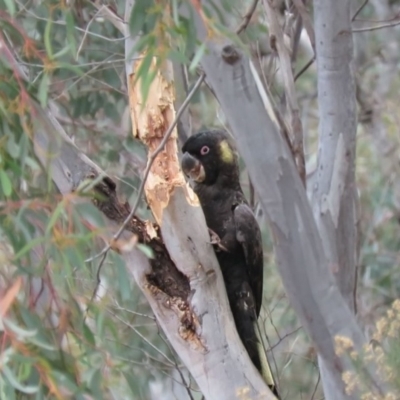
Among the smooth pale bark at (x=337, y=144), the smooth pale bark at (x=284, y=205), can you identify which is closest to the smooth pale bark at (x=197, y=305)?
the smooth pale bark at (x=284, y=205)

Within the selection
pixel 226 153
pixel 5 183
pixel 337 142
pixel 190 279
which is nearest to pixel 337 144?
pixel 337 142

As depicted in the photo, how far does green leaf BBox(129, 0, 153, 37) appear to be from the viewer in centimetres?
113

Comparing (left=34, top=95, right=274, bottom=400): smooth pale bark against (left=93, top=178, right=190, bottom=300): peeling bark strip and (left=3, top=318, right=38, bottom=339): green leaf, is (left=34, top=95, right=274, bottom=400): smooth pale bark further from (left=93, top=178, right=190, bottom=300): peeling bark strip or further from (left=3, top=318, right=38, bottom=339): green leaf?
(left=3, top=318, right=38, bottom=339): green leaf

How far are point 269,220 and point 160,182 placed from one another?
217mm

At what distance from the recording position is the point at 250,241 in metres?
1.88

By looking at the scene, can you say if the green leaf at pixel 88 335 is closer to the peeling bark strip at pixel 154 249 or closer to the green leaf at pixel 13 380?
the green leaf at pixel 13 380

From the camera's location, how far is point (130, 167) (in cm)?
266

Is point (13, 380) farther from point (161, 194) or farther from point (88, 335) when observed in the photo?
point (161, 194)

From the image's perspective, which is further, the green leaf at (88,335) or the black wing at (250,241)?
the black wing at (250,241)

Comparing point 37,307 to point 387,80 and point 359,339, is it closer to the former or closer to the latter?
point 359,339

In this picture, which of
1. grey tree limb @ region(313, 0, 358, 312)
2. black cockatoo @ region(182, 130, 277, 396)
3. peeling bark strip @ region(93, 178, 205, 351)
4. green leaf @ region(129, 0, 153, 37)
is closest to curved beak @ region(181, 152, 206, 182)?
Result: black cockatoo @ region(182, 130, 277, 396)

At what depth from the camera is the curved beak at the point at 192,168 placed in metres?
1.95

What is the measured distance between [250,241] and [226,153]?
0.80 feet

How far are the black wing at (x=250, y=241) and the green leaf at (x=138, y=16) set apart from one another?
Result: 82 cm
